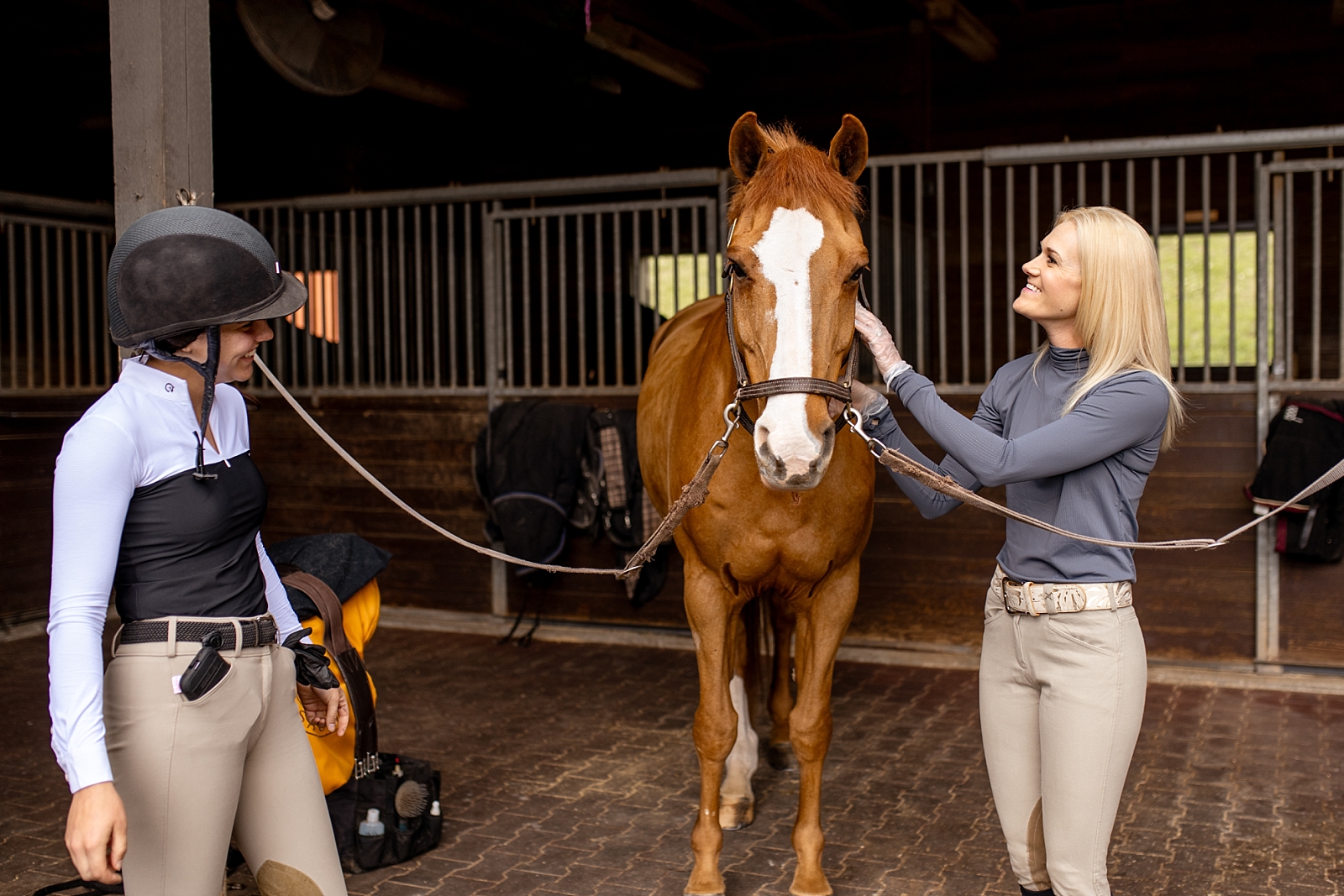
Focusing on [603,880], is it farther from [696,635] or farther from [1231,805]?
[1231,805]

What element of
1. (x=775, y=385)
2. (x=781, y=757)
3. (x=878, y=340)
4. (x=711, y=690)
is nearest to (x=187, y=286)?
(x=775, y=385)

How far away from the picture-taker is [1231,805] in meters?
3.29

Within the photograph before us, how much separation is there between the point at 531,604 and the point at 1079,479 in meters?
4.26

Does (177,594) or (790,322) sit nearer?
(177,594)

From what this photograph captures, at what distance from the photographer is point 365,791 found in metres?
2.95

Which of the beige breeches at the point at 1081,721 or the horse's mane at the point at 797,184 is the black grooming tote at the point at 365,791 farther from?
the beige breeches at the point at 1081,721

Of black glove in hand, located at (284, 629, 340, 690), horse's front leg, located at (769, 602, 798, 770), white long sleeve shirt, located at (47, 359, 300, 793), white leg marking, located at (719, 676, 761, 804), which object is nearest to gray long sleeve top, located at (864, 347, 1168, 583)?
black glove in hand, located at (284, 629, 340, 690)

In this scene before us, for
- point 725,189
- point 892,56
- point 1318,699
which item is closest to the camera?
point 1318,699

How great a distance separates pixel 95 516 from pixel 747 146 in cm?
152

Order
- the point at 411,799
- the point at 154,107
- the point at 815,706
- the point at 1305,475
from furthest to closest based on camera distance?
the point at 1305,475
the point at 411,799
the point at 815,706
the point at 154,107

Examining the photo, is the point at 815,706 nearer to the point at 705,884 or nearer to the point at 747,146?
the point at 705,884

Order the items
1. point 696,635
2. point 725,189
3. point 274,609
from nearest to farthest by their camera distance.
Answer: point 274,609
point 696,635
point 725,189

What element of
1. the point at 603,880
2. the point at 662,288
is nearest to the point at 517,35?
the point at 662,288

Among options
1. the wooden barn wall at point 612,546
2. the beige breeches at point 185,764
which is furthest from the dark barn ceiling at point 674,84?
the beige breeches at point 185,764
